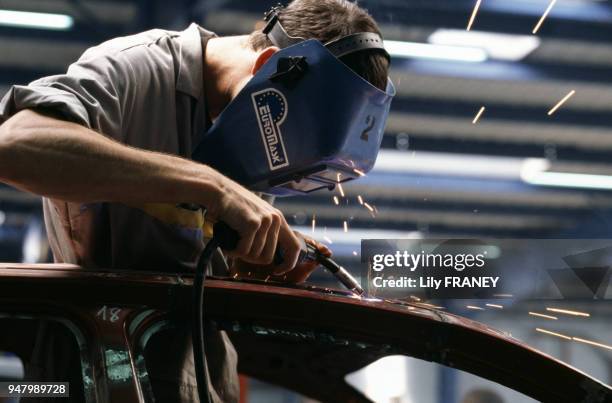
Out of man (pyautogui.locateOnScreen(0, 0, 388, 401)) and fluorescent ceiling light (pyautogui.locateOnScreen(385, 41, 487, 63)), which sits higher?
fluorescent ceiling light (pyautogui.locateOnScreen(385, 41, 487, 63))

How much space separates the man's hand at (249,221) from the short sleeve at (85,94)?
25cm

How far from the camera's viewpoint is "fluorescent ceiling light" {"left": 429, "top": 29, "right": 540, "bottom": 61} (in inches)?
205

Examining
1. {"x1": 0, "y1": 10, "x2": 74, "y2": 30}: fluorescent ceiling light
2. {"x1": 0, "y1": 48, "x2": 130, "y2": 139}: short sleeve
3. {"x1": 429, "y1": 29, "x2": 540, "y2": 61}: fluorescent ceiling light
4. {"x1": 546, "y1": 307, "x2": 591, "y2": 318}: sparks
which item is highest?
{"x1": 429, "y1": 29, "x2": 540, "y2": 61}: fluorescent ceiling light

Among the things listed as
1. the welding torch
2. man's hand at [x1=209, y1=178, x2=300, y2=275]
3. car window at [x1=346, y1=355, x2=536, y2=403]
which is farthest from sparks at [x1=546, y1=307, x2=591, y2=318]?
man's hand at [x1=209, y1=178, x2=300, y2=275]

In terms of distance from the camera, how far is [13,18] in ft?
19.3

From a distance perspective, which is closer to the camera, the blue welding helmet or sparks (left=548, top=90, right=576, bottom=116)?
the blue welding helmet

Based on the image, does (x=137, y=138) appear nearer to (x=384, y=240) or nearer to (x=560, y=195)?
(x=384, y=240)

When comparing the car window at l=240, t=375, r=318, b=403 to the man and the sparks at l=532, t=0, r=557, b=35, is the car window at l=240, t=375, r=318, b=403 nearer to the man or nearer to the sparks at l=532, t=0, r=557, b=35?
the man

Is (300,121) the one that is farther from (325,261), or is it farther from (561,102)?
(561,102)

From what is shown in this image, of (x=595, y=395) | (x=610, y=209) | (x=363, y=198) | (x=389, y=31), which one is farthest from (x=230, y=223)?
(x=610, y=209)

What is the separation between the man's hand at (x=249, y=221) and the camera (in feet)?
3.95

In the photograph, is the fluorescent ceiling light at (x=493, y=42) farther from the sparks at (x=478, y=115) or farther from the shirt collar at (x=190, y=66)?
the shirt collar at (x=190, y=66)

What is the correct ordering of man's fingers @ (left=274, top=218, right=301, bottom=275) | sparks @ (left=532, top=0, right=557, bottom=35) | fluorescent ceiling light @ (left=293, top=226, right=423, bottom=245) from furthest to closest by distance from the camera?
fluorescent ceiling light @ (left=293, top=226, right=423, bottom=245) → sparks @ (left=532, top=0, right=557, bottom=35) → man's fingers @ (left=274, top=218, right=301, bottom=275)

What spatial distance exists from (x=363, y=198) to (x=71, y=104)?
4.77 metres
